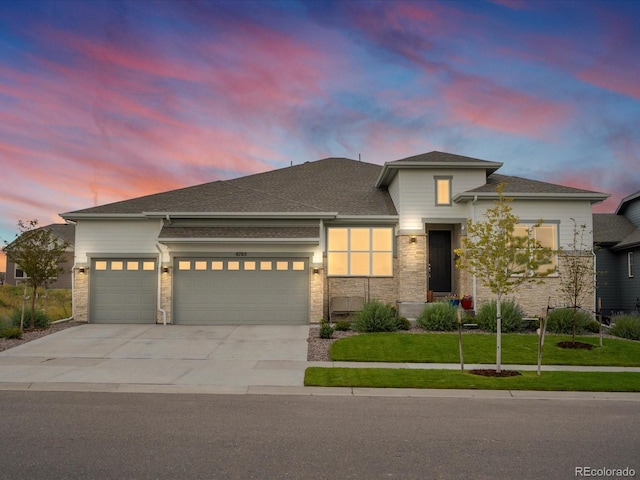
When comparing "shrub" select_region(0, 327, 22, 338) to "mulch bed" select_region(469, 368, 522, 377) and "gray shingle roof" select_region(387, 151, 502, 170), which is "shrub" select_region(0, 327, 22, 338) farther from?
"gray shingle roof" select_region(387, 151, 502, 170)

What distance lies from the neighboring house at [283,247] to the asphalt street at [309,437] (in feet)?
34.9

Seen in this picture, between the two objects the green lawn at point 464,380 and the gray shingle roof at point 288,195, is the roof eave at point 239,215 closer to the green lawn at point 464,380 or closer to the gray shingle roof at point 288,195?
the gray shingle roof at point 288,195

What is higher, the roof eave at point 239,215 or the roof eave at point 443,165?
the roof eave at point 443,165

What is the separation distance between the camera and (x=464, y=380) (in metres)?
11.0

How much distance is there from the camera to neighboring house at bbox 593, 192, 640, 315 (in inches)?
951

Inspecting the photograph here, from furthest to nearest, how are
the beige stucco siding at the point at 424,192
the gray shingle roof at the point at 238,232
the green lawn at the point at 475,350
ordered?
1. the beige stucco siding at the point at 424,192
2. the gray shingle roof at the point at 238,232
3. the green lawn at the point at 475,350

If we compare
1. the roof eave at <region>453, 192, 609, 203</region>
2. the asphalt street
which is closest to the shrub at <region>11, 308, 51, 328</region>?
the asphalt street

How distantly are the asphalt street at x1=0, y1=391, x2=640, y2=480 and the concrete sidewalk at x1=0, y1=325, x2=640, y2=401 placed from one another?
0.64 metres

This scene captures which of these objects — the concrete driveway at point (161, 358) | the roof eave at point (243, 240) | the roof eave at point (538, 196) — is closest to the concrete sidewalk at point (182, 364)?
the concrete driveway at point (161, 358)

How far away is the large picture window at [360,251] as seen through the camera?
21.6m

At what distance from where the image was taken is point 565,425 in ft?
25.4

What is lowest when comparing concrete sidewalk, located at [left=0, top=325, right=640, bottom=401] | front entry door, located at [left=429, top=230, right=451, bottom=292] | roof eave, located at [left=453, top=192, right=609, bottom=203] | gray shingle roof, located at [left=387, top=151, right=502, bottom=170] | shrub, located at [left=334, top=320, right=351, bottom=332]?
concrete sidewalk, located at [left=0, top=325, right=640, bottom=401]

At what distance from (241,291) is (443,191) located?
8826 millimetres

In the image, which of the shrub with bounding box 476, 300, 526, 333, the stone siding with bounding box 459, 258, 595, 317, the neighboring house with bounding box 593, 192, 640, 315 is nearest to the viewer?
the shrub with bounding box 476, 300, 526, 333
